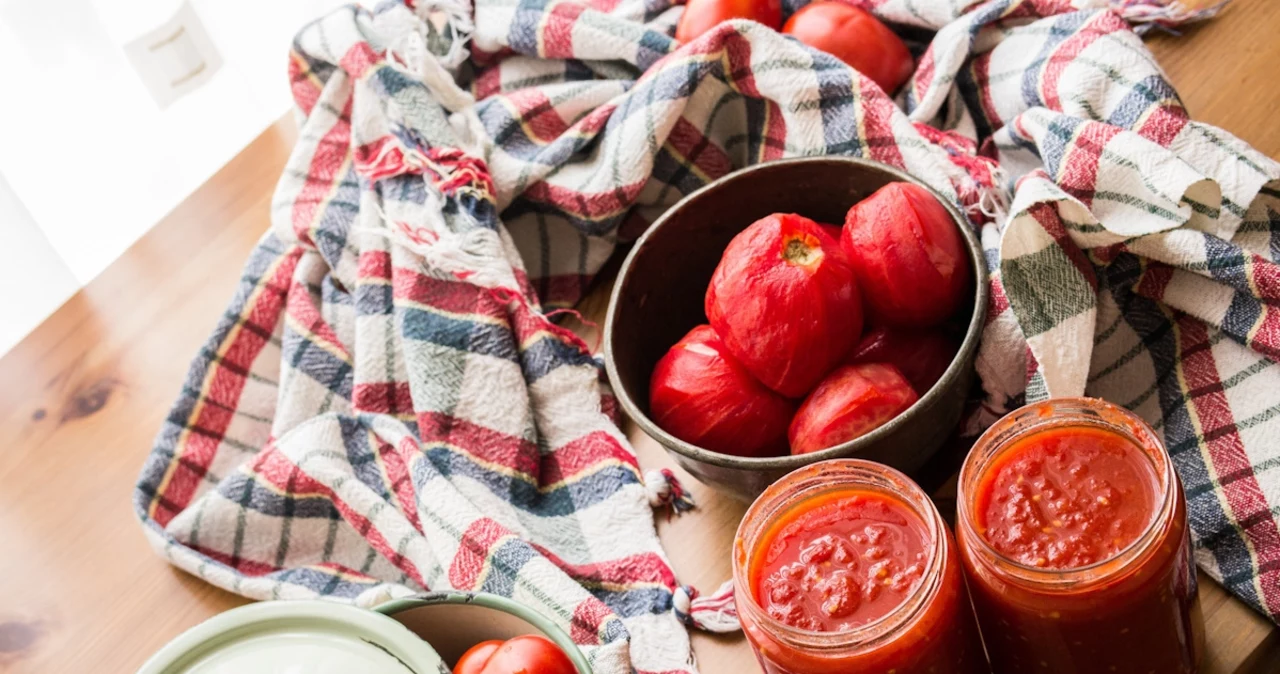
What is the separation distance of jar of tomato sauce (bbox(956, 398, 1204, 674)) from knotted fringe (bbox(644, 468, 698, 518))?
0.76 feet

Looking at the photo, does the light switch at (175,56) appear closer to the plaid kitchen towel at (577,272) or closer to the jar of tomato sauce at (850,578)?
the plaid kitchen towel at (577,272)

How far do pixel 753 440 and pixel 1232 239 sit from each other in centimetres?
31

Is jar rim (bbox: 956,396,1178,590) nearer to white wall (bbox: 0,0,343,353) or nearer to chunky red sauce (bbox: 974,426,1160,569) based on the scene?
chunky red sauce (bbox: 974,426,1160,569)

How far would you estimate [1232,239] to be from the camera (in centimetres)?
67

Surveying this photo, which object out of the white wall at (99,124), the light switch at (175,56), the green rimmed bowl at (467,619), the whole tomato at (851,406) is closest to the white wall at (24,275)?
the white wall at (99,124)


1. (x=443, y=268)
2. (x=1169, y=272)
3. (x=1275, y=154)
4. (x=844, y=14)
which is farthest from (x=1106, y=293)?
(x=443, y=268)

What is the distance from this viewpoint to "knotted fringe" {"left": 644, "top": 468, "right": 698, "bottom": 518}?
2.43ft

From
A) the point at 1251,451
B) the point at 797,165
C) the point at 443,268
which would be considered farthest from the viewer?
the point at 443,268

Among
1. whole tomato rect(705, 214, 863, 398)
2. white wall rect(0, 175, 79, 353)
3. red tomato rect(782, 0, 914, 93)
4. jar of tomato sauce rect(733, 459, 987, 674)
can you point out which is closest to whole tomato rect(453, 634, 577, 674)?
jar of tomato sauce rect(733, 459, 987, 674)

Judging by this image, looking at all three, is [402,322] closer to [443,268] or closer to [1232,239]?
[443,268]

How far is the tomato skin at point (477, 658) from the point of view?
592 millimetres

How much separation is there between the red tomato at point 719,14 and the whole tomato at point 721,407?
13.0 inches

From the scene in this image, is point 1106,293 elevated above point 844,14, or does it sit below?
below

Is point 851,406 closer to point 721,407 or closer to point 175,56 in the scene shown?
point 721,407
